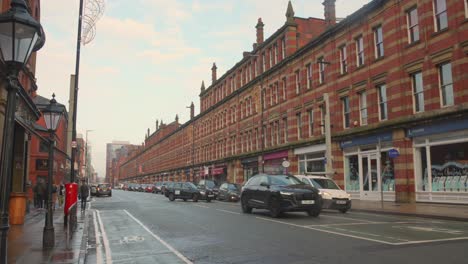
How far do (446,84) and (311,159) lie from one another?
45.6ft

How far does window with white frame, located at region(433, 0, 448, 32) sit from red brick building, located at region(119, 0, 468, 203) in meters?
0.05

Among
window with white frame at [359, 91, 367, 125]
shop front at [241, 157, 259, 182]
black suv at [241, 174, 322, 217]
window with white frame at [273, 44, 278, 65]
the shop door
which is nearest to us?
black suv at [241, 174, 322, 217]

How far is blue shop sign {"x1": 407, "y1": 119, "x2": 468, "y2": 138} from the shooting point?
19953 millimetres

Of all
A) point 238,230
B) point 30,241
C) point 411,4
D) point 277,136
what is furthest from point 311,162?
point 30,241

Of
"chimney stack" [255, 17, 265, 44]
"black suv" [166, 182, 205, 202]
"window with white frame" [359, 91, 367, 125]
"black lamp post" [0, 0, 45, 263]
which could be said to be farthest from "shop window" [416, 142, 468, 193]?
"chimney stack" [255, 17, 265, 44]

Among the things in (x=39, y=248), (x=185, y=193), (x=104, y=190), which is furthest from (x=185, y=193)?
(x=39, y=248)

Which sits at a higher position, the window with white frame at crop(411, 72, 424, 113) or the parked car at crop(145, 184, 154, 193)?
the window with white frame at crop(411, 72, 424, 113)

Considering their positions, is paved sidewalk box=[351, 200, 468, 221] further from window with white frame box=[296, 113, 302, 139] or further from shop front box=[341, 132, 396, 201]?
window with white frame box=[296, 113, 302, 139]

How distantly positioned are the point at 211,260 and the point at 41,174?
33800mm

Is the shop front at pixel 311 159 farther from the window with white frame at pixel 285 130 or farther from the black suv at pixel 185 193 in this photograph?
the black suv at pixel 185 193

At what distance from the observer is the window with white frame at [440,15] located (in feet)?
71.3

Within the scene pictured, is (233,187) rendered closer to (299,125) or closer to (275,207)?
(299,125)

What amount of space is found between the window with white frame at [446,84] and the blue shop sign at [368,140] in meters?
3.92

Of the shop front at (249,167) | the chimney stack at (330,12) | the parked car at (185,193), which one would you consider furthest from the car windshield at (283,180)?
the shop front at (249,167)
